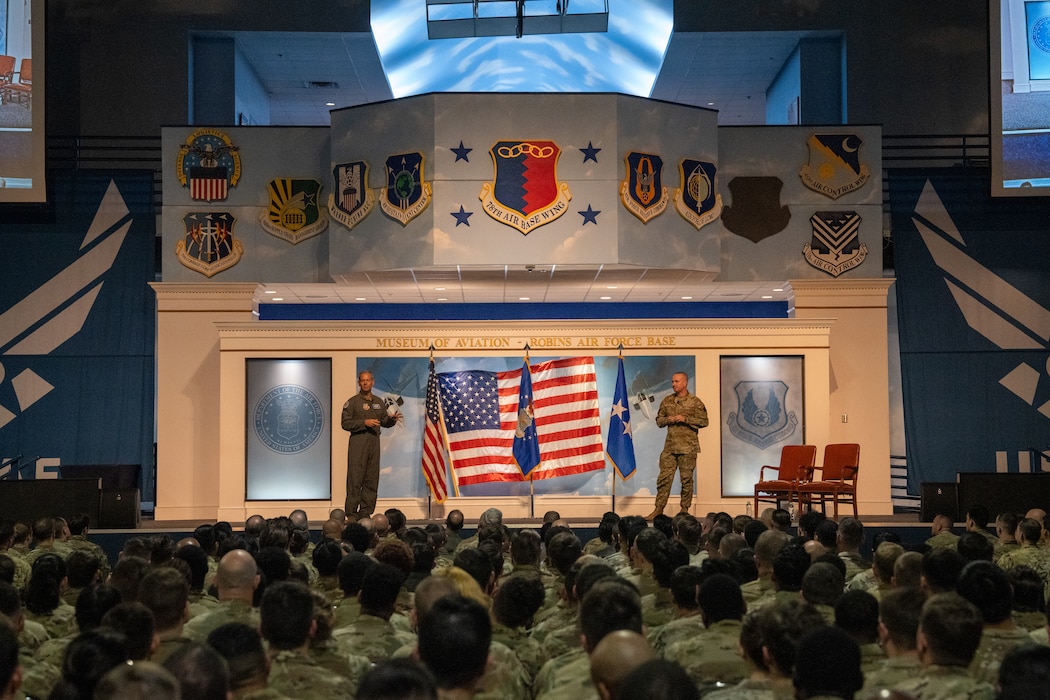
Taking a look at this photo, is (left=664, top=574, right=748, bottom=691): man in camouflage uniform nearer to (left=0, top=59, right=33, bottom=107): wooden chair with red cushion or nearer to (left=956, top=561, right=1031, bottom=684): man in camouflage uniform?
(left=956, top=561, right=1031, bottom=684): man in camouflage uniform

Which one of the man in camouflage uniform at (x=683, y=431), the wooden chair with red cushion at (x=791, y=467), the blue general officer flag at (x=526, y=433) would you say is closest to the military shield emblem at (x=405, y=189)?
the blue general officer flag at (x=526, y=433)

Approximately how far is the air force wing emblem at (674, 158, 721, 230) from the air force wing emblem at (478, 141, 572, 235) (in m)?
1.52

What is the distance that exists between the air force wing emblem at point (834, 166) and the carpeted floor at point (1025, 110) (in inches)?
92.2

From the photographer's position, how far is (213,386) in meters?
15.7

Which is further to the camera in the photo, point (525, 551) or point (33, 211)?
point (33, 211)

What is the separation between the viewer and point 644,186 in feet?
47.9

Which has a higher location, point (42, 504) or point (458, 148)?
point (458, 148)

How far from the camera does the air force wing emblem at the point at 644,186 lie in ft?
47.6

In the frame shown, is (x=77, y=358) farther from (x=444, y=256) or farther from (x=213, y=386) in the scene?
(x=444, y=256)

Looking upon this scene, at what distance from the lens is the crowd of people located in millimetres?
3074

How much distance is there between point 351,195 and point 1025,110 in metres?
9.40

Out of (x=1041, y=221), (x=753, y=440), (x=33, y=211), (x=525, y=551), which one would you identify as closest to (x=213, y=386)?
(x=33, y=211)

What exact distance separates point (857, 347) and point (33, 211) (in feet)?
40.0

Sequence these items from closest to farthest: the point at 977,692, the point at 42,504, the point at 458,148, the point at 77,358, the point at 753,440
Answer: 1. the point at 977,692
2. the point at 42,504
3. the point at 458,148
4. the point at 753,440
5. the point at 77,358
